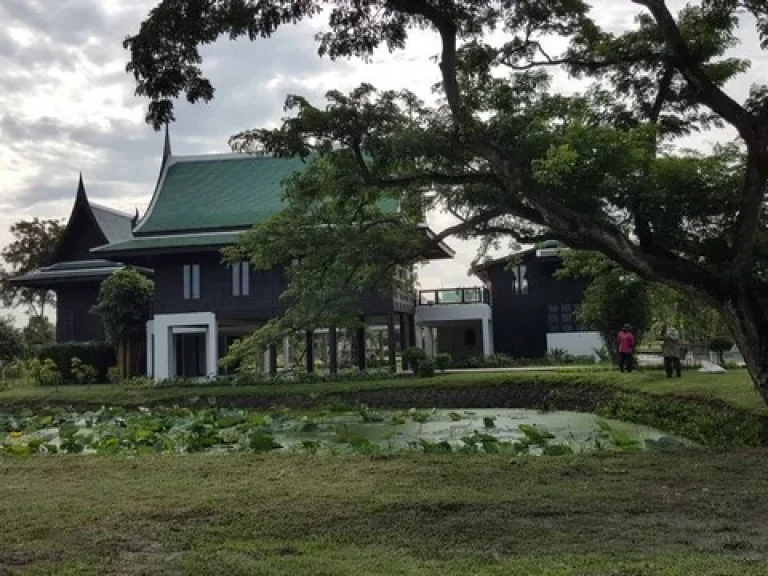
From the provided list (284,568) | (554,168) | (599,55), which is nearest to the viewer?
(284,568)

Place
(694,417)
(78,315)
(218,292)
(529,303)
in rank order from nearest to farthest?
(694,417) < (218,292) < (529,303) < (78,315)

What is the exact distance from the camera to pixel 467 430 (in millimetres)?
12977

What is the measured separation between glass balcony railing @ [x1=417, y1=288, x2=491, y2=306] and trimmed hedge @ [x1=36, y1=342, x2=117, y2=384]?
11.8 m

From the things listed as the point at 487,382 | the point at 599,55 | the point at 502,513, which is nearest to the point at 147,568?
the point at 502,513

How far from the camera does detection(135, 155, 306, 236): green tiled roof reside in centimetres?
2727

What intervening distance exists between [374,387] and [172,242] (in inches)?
→ 374

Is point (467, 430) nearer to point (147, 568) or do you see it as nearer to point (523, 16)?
point (523, 16)

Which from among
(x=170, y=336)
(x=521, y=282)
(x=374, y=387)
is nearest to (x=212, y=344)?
(x=170, y=336)

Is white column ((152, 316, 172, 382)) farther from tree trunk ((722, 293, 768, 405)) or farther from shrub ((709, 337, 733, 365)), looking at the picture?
tree trunk ((722, 293, 768, 405))

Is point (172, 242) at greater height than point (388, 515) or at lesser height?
greater

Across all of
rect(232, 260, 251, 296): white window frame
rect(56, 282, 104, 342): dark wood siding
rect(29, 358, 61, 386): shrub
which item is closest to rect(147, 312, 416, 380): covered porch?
rect(232, 260, 251, 296): white window frame

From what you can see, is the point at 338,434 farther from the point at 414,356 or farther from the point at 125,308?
the point at 125,308

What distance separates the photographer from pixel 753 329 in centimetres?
995

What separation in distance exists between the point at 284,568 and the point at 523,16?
27.2 feet
